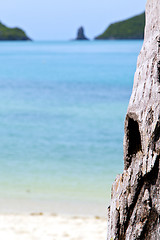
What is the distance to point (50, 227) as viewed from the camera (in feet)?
26.6

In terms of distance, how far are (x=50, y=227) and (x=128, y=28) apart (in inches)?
6738

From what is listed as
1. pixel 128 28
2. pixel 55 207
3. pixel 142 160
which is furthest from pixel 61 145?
pixel 128 28

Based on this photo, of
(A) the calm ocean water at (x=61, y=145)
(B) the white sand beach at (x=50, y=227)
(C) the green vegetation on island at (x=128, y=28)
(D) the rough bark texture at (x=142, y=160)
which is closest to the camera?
(D) the rough bark texture at (x=142, y=160)

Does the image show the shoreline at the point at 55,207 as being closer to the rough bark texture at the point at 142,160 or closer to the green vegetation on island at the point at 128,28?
the rough bark texture at the point at 142,160

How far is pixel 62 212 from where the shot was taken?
9.37m

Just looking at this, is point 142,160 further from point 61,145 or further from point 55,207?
point 61,145

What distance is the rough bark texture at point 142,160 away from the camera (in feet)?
7.30

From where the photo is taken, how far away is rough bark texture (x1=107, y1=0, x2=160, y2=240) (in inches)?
87.7

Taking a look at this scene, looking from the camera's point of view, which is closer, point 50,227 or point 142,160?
point 142,160

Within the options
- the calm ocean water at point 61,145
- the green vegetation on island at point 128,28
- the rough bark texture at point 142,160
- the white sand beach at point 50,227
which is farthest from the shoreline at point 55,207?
the green vegetation on island at point 128,28

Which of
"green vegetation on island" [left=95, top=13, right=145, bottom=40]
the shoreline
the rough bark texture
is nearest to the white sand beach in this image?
the shoreline

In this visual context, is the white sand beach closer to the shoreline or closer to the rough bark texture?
the shoreline

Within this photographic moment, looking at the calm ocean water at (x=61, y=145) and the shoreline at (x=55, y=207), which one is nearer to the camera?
the shoreline at (x=55, y=207)

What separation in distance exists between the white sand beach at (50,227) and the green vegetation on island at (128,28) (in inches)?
6076
